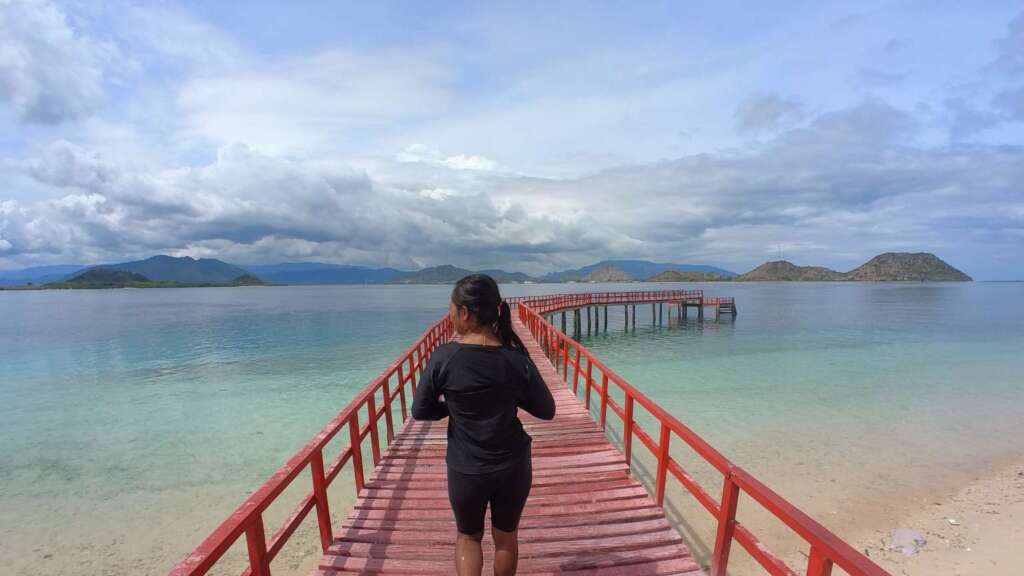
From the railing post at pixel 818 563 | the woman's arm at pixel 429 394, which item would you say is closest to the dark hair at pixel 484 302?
the woman's arm at pixel 429 394

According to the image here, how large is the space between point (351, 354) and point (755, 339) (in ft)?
89.9

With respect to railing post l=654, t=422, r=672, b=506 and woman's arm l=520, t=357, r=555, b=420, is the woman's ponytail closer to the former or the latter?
woman's arm l=520, t=357, r=555, b=420

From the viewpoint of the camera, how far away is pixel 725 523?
3.31 m

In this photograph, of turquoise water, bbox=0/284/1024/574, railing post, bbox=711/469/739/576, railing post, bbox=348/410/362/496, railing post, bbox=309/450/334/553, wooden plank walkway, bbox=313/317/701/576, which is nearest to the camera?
railing post, bbox=711/469/739/576

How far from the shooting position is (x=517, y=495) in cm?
257

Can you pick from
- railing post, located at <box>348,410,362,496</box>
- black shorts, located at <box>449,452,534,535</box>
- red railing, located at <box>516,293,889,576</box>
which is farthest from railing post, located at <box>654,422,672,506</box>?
railing post, located at <box>348,410,362,496</box>

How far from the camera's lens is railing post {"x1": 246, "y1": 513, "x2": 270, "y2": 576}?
273cm

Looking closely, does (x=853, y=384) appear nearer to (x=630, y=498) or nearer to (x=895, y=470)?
(x=895, y=470)

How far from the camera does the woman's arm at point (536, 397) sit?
2465 millimetres

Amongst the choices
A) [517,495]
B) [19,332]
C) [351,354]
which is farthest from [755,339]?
[19,332]

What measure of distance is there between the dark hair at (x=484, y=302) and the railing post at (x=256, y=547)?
1806 mm

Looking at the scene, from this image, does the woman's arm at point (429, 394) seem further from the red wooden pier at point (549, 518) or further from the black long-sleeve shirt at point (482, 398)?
the red wooden pier at point (549, 518)

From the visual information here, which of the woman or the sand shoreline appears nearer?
the woman

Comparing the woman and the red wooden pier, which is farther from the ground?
the woman
